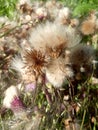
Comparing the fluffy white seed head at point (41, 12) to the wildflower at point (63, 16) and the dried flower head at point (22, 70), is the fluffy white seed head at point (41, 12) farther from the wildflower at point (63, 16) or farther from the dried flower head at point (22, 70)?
the dried flower head at point (22, 70)

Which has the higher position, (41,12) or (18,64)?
(41,12)

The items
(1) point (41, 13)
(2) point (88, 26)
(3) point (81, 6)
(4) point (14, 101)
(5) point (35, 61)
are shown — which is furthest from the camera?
(3) point (81, 6)

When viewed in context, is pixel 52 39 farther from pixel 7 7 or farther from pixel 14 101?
pixel 7 7

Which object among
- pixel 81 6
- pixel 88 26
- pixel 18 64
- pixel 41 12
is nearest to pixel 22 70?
pixel 18 64

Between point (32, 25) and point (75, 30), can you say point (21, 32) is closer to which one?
point (32, 25)

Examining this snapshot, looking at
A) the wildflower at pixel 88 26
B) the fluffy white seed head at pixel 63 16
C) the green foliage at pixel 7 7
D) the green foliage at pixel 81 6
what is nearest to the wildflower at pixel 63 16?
the fluffy white seed head at pixel 63 16

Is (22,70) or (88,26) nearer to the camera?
(22,70)

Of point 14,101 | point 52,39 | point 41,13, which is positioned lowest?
point 14,101

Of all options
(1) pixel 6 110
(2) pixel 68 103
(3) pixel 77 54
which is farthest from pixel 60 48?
(1) pixel 6 110
